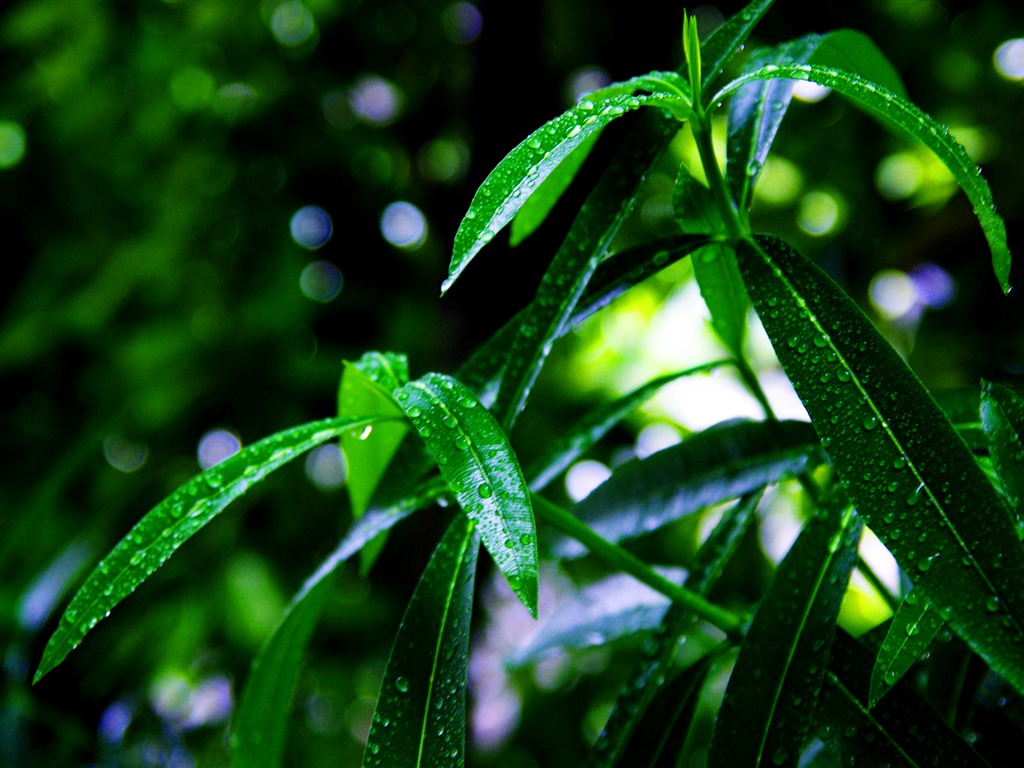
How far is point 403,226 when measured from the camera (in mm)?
1453

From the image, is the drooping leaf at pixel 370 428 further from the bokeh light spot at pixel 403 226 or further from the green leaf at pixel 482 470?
the bokeh light spot at pixel 403 226

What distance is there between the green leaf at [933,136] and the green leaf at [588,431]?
19 cm

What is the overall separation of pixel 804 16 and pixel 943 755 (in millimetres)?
984

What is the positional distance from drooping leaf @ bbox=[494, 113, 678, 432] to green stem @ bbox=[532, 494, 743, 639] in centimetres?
5

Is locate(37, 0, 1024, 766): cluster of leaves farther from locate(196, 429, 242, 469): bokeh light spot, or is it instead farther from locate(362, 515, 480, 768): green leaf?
locate(196, 429, 242, 469): bokeh light spot

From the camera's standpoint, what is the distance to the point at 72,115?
1.48m

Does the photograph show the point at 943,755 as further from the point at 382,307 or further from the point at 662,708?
the point at 382,307

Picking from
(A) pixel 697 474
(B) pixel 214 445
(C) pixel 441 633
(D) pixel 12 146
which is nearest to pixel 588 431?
(A) pixel 697 474

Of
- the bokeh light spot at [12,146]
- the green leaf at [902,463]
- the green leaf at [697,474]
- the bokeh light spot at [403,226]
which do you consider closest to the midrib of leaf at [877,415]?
the green leaf at [902,463]

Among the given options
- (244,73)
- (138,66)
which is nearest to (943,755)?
(244,73)

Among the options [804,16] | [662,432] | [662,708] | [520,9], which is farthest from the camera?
[662,432]

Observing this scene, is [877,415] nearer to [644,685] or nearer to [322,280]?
[644,685]

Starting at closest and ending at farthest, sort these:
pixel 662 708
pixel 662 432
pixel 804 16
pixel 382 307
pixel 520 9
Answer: pixel 662 708 → pixel 520 9 → pixel 804 16 → pixel 662 432 → pixel 382 307

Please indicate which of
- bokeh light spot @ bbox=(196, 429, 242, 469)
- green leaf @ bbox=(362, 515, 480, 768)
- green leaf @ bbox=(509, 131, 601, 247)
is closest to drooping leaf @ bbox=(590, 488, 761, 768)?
green leaf @ bbox=(362, 515, 480, 768)
